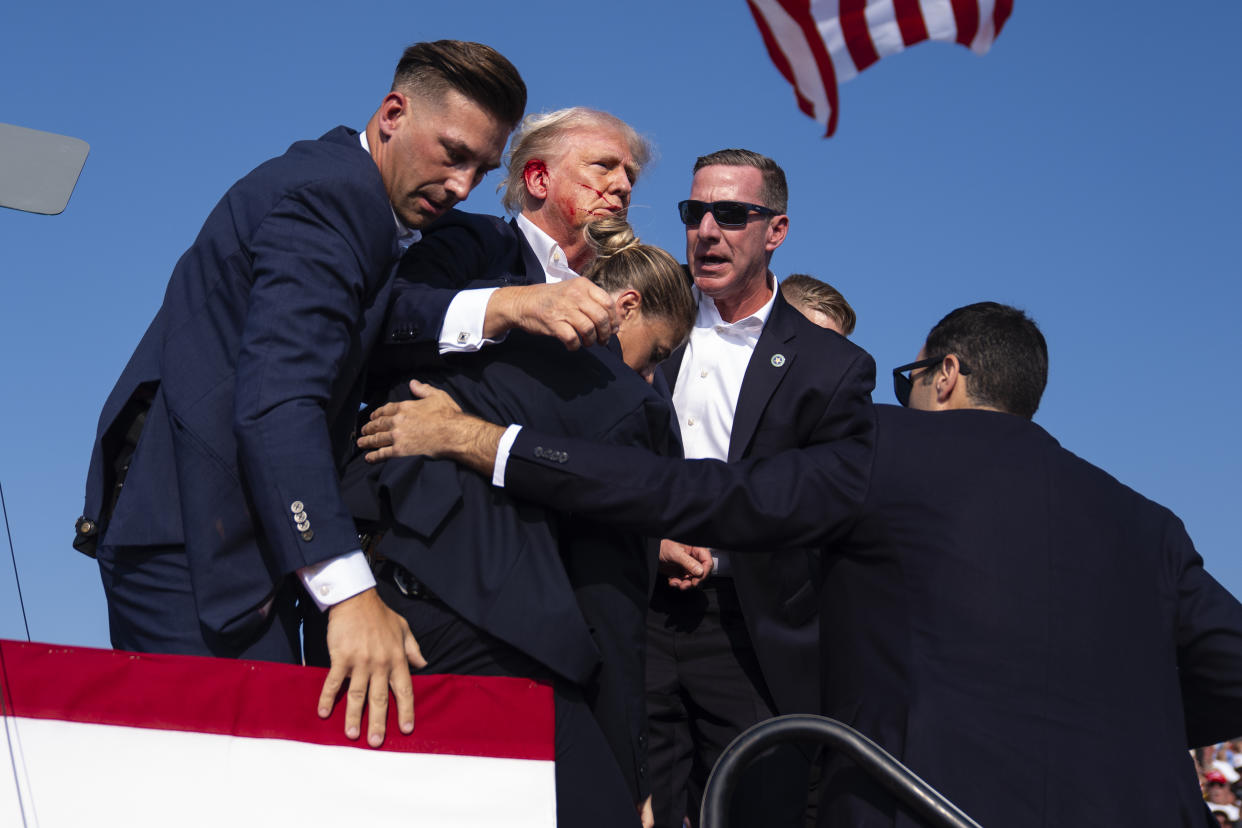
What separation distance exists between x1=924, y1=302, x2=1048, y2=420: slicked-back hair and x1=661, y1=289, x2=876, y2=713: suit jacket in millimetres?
562

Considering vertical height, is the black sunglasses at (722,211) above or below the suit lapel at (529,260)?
above

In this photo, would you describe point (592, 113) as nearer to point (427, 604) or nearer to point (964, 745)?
point (427, 604)

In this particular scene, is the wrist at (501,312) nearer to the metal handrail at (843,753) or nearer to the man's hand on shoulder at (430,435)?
the man's hand on shoulder at (430,435)

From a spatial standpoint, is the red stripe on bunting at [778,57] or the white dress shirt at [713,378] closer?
the red stripe on bunting at [778,57]

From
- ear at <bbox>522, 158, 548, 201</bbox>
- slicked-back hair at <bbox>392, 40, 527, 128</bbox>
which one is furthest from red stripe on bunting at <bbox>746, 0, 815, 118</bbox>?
ear at <bbox>522, 158, 548, 201</bbox>

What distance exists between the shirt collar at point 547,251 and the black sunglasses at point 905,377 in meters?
1.05

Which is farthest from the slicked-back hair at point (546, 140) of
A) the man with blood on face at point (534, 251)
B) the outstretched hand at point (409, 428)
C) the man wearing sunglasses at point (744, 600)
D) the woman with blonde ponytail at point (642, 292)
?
the outstretched hand at point (409, 428)

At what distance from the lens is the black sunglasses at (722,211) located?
528cm

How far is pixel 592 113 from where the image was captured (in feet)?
13.9

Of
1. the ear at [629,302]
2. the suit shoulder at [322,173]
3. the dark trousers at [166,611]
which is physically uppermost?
the suit shoulder at [322,173]

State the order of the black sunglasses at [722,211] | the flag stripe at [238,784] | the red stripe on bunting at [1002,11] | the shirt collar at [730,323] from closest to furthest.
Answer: the flag stripe at [238,784]
the red stripe on bunting at [1002,11]
the shirt collar at [730,323]
the black sunglasses at [722,211]

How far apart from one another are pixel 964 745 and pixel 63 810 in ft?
5.88

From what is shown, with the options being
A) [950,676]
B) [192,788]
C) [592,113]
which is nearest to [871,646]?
[950,676]

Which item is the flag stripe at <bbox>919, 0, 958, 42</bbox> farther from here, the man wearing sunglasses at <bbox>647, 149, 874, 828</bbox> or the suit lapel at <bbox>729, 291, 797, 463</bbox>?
the suit lapel at <bbox>729, 291, 797, 463</bbox>
